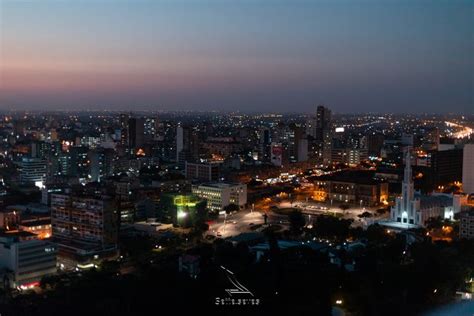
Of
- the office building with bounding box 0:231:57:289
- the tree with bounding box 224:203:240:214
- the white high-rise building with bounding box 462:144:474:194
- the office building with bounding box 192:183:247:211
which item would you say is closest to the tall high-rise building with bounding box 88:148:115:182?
the office building with bounding box 192:183:247:211

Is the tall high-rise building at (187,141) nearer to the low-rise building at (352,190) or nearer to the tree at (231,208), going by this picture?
the low-rise building at (352,190)

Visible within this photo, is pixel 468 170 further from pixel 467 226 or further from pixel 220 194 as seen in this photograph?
pixel 220 194

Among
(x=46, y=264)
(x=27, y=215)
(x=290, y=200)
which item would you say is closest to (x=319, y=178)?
(x=290, y=200)

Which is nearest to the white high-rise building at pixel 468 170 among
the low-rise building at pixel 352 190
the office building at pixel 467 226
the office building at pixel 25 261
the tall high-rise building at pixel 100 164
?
the low-rise building at pixel 352 190

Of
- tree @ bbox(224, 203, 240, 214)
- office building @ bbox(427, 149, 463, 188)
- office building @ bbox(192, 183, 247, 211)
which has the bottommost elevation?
tree @ bbox(224, 203, 240, 214)

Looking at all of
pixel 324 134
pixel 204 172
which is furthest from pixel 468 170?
pixel 324 134

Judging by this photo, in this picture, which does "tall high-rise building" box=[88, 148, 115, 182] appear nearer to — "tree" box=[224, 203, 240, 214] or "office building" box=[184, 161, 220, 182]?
"office building" box=[184, 161, 220, 182]
